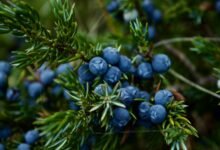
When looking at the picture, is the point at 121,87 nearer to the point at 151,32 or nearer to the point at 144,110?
the point at 144,110

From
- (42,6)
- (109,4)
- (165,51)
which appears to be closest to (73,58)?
(109,4)

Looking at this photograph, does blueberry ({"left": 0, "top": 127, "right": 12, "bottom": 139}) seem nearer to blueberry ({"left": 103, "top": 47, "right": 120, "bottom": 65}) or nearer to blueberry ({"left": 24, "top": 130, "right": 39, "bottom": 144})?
blueberry ({"left": 24, "top": 130, "right": 39, "bottom": 144})

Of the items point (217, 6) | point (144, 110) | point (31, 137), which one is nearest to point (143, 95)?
point (144, 110)

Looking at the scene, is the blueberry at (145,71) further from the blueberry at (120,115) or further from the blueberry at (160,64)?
the blueberry at (120,115)

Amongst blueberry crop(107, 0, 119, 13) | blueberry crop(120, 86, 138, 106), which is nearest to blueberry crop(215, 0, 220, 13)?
blueberry crop(107, 0, 119, 13)

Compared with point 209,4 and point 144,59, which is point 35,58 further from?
point 209,4
